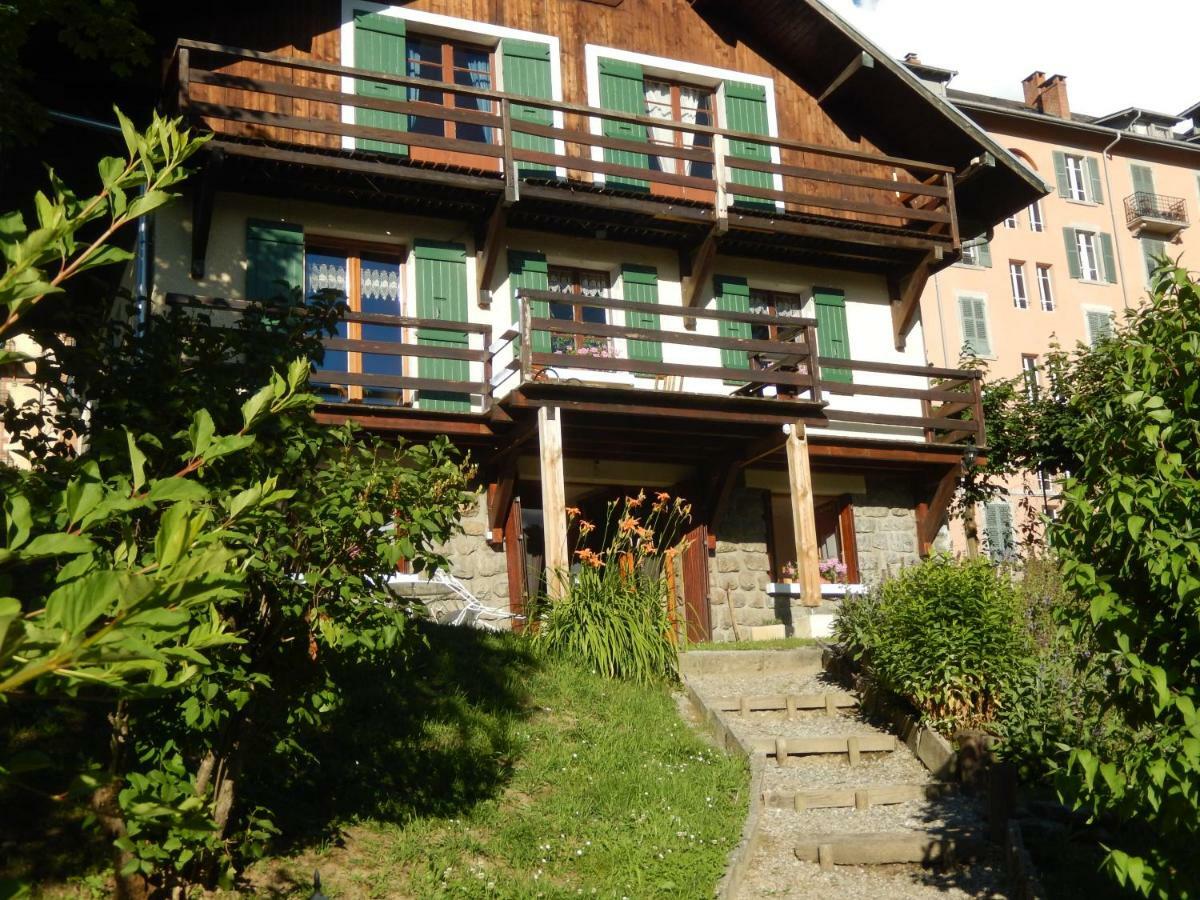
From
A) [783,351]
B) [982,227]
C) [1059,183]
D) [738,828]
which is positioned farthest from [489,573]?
[1059,183]

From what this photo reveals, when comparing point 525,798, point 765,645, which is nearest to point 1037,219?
point 765,645

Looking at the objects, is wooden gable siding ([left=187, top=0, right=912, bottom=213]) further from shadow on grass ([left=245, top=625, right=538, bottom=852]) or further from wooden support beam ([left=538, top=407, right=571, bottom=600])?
shadow on grass ([left=245, top=625, right=538, bottom=852])

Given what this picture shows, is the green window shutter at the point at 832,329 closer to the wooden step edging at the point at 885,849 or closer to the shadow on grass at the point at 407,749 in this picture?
the shadow on grass at the point at 407,749

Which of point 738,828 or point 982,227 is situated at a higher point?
point 982,227

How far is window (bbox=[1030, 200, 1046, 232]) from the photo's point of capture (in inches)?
1455

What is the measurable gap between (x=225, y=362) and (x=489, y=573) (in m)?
8.22

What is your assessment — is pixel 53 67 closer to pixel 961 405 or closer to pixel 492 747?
pixel 492 747

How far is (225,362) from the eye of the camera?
7066 mm

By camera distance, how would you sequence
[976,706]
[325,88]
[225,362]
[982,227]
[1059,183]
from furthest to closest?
[1059,183], [982,227], [325,88], [976,706], [225,362]

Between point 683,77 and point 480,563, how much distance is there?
745cm

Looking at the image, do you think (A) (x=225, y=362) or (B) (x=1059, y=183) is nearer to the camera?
(A) (x=225, y=362)

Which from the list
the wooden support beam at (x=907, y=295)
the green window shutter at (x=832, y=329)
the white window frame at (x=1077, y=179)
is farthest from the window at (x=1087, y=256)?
the green window shutter at (x=832, y=329)

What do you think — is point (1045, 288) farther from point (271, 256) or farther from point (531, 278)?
point (271, 256)

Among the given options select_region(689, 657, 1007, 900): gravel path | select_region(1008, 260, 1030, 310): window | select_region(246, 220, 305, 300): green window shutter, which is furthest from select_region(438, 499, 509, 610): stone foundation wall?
select_region(1008, 260, 1030, 310): window
